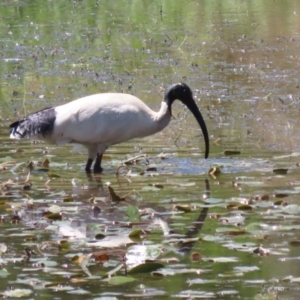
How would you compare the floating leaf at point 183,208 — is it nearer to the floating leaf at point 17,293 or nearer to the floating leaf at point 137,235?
the floating leaf at point 137,235

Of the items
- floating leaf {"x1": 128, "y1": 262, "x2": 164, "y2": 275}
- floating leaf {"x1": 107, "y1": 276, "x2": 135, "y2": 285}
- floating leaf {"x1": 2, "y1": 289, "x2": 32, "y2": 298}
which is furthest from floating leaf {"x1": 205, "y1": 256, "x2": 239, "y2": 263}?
floating leaf {"x1": 2, "y1": 289, "x2": 32, "y2": 298}

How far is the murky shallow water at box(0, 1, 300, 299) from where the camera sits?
595cm

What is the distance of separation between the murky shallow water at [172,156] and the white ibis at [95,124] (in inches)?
9.1

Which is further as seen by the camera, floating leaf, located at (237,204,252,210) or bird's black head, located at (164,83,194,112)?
bird's black head, located at (164,83,194,112)

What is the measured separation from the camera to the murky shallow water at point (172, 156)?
19.5 ft

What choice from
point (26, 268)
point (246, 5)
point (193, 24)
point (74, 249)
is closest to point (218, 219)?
point (74, 249)

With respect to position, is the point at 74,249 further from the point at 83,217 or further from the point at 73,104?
the point at 73,104

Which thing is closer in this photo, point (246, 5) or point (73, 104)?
point (73, 104)

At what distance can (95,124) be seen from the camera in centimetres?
966

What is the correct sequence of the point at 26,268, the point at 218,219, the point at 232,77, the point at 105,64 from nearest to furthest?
1. the point at 26,268
2. the point at 218,219
3. the point at 232,77
4. the point at 105,64

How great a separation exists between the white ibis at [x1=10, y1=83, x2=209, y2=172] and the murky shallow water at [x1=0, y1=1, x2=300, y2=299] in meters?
0.23

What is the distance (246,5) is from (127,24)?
3.44 m

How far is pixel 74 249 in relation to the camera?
6.46 m

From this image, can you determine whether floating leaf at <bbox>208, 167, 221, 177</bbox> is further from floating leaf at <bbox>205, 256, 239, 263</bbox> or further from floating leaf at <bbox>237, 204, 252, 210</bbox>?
floating leaf at <bbox>205, 256, 239, 263</bbox>
